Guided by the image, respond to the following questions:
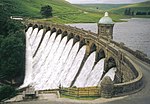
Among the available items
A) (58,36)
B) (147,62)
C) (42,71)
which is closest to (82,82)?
(147,62)

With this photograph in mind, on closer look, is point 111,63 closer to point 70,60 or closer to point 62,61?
point 70,60

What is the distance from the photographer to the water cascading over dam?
6029 cm

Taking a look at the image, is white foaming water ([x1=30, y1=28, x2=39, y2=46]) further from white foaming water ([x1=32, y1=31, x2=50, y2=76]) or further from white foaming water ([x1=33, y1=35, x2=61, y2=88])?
white foaming water ([x1=33, y1=35, x2=61, y2=88])

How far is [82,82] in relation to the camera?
60281 millimetres

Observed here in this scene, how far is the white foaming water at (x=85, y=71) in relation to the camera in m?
60.5

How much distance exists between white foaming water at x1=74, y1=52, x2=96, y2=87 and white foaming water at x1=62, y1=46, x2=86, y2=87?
3163 millimetres

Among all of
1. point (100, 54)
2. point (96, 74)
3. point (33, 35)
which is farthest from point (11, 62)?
point (33, 35)

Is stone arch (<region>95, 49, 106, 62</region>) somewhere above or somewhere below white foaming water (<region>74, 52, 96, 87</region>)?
above

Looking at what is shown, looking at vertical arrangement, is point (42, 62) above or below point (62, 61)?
below

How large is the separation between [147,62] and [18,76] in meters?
46.6

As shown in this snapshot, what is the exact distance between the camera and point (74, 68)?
233 feet

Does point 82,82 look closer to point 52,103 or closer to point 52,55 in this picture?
point 52,103

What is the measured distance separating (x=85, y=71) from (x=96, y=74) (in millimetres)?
7010

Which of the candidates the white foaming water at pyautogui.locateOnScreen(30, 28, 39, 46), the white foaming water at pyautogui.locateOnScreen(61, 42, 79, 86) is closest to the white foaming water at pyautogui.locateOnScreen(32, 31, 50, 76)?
the white foaming water at pyautogui.locateOnScreen(30, 28, 39, 46)
